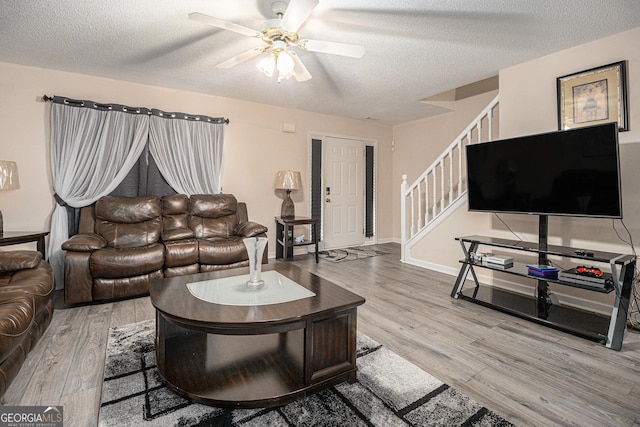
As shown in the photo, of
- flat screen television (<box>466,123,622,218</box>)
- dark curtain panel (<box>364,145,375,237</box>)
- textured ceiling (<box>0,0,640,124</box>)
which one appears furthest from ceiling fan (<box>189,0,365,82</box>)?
dark curtain panel (<box>364,145,375,237</box>)

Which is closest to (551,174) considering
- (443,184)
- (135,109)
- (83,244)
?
(443,184)

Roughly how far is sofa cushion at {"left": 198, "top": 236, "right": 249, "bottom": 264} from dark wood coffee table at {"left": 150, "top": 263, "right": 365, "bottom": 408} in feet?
4.91

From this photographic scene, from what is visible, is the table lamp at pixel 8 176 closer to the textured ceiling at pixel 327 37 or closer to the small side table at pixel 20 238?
the small side table at pixel 20 238

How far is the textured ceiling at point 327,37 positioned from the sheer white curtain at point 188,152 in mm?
545

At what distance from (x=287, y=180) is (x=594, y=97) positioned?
11.9 feet

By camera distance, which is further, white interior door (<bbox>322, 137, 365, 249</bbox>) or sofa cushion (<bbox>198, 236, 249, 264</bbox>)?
white interior door (<bbox>322, 137, 365, 249</bbox>)

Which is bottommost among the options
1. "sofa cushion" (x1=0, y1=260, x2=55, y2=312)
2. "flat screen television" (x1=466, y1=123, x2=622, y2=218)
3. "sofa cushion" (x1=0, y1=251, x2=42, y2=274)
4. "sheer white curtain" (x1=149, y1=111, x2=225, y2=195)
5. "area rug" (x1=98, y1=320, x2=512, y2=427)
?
"area rug" (x1=98, y1=320, x2=512, y2=427)

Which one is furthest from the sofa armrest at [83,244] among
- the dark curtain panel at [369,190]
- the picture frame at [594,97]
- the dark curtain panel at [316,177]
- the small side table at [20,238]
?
the picture frame at [594,97]

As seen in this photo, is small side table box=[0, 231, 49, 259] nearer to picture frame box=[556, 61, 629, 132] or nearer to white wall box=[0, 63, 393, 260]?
white wall box=[0, 63, 393, 260]

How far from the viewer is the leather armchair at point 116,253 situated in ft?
9.28

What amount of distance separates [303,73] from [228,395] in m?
2.44

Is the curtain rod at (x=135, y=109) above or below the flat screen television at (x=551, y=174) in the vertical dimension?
above

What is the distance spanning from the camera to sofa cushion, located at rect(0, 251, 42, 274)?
218 cm

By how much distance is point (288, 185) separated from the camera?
4801mm
